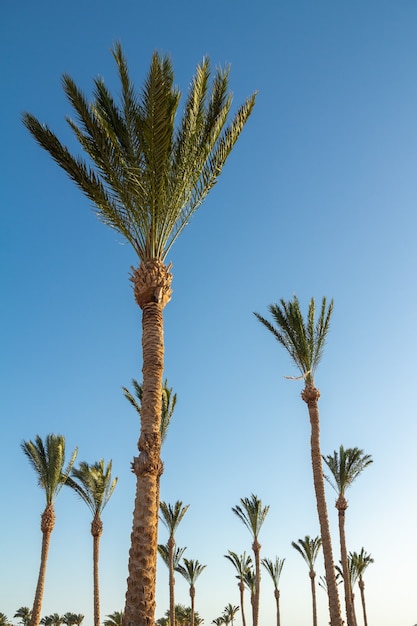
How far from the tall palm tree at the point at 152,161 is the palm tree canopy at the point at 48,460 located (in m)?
17.8

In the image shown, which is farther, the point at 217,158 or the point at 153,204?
the point at 217,158

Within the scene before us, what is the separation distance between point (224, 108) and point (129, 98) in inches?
93.7

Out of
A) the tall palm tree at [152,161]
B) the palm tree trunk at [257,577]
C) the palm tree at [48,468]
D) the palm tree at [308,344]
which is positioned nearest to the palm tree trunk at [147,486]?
the tall palm tree at [152,161]

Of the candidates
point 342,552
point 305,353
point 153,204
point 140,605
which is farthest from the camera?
point 342,552

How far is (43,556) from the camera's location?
90.0 feet

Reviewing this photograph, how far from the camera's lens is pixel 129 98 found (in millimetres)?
12375

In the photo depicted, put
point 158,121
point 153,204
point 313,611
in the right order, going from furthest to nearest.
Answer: point 313,611, point 153,204, point 158,121

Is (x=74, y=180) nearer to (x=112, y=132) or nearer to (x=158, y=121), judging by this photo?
(x=112, y=132)

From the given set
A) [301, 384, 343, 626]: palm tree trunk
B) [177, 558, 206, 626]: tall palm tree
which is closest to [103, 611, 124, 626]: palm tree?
[177, 558, 206, 626]: tall palm tree

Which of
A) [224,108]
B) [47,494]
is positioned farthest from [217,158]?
[47,494]

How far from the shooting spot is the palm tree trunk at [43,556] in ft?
88.4

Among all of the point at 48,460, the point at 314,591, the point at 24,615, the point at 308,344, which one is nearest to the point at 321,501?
the point at 308,344

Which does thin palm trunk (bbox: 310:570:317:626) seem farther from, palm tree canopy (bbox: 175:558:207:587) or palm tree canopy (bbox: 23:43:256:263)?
palm tree canopy (bbox: 23:43:256:263)

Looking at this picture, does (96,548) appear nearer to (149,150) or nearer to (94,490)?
(94,490)
